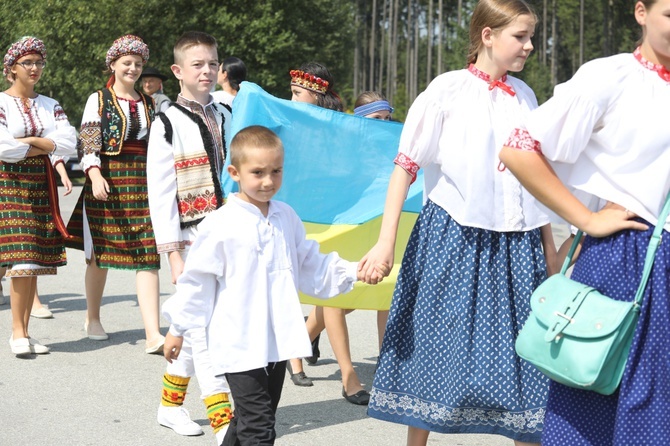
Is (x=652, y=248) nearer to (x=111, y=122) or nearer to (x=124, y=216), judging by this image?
(x=111, y=122)

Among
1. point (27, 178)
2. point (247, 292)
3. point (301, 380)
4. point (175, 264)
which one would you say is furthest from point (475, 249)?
point (27, 178)

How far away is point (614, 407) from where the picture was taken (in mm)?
3090

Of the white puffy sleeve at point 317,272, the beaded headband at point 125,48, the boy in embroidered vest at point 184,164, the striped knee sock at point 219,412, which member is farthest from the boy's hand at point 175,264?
the beaded headband at point 125,48

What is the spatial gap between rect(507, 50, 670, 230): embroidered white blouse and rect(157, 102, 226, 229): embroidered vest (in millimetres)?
2548

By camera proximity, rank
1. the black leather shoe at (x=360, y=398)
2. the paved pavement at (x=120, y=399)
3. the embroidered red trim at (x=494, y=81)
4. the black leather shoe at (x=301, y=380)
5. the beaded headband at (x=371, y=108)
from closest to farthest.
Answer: the embroidered red trim at (x=494, y=81), the paved pavement at (x=120, y=399), the black leather shoe at (x=360, y=398), the black leather shoe at (x=301, y=380), the beaded headband at (x=371, y=108)

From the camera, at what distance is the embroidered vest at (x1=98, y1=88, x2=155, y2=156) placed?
6910 mm

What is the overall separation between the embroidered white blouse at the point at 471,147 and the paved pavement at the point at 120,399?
1517mm

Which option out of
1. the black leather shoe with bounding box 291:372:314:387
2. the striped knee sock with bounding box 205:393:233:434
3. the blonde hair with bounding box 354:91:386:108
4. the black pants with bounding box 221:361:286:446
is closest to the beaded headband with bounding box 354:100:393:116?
the blonde hair with bounding box 354:91:386:108

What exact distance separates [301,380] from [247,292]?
7.61 ft

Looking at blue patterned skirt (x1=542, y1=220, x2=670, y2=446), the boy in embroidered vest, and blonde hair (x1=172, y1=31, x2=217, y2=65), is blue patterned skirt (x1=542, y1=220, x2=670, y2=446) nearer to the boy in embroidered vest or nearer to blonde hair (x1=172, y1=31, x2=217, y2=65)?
the boy in embroidered vest

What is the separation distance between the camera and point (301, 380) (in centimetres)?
631

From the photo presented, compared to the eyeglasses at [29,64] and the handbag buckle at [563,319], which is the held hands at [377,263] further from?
the eyeglasses at [29,64]

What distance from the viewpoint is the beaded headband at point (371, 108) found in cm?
680

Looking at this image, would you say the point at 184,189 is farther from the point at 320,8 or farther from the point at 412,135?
the point at 320,8
